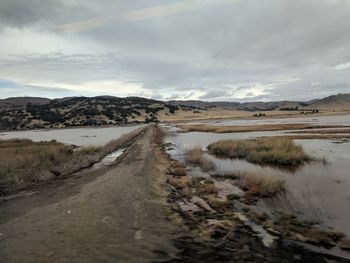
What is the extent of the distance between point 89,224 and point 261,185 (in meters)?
9.77

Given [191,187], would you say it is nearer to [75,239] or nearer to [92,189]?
[92,189]

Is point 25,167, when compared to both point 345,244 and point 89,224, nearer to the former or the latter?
point 89,224

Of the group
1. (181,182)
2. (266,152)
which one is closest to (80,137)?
(266,152)

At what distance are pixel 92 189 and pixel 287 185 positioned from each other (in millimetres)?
10309

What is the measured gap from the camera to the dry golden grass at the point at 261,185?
19000 millimetres

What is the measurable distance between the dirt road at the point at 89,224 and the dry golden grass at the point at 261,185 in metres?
4.52

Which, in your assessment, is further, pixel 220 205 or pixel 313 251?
pixel 220 205

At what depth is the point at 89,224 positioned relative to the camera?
44.8 feet

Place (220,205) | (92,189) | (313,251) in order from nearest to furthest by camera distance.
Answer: (313,251) < (220,205) < (92,189)

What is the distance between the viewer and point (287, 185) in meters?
21.1

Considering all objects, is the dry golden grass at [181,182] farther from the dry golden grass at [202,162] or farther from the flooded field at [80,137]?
the flooded field at [80,137]

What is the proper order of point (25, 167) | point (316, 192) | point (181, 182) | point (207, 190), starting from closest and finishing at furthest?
point (316, 192), point (207, 190), point (181, 182), point (25, 167)

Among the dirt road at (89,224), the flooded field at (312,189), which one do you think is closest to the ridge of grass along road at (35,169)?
the dirt road at (89,224)

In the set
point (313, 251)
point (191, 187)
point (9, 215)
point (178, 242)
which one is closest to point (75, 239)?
point (178, 242)
